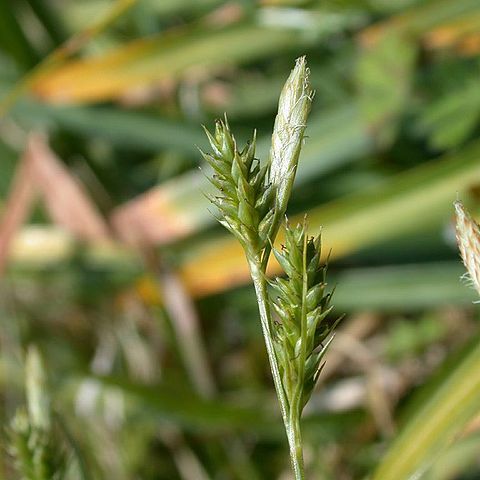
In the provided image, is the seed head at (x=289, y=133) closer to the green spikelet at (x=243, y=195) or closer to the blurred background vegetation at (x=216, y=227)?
the green spikelet at (x=243, y=195)

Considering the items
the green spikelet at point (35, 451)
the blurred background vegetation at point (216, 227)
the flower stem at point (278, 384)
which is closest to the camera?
the flower stem at point (278, 384)

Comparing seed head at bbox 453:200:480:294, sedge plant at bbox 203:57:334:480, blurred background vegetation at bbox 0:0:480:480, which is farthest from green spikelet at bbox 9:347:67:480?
blurred background vegetation at bbox 0:0:480:480

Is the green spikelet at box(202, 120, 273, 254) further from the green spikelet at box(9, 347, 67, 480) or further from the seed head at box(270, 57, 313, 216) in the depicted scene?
the green spikelet at box(9, 347, 67, 480)

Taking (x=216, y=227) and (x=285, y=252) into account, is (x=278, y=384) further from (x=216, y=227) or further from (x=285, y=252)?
(x=216, y=227)

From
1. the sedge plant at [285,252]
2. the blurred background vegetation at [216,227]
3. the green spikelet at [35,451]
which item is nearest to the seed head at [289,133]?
the sedge plant at [285,252]

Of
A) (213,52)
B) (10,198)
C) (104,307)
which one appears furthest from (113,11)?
(104,307)

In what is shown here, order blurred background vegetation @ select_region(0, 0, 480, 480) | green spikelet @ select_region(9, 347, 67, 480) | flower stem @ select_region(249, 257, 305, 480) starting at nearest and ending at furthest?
flower stem @ select_region(249, 257, 305, 480), green spikelet @ select_region(9, 347, 67, 480), blurred background vegetation @ select_region(0, 0, 480, 480)
